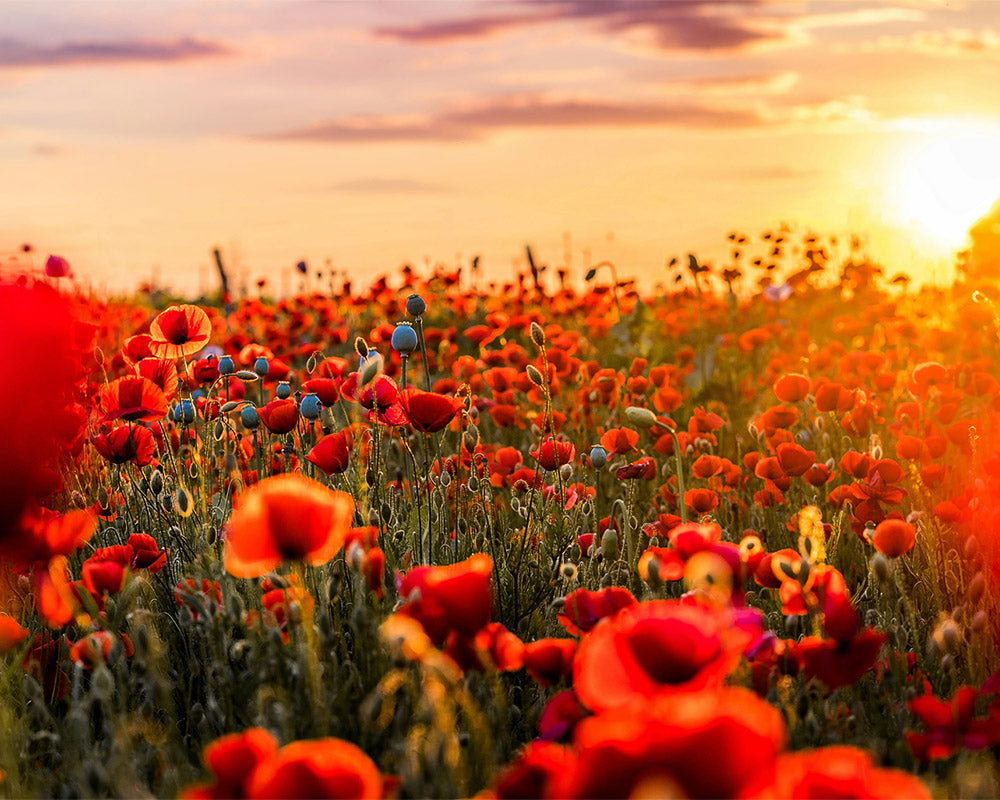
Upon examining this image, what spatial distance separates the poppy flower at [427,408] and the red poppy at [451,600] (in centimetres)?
66

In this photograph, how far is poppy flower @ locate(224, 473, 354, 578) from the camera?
1.53 metres

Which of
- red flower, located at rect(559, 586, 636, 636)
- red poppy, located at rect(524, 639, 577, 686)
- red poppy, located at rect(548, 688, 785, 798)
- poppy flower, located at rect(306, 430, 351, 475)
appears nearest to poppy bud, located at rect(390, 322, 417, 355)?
poppy flower, located at rect(306, 430, 351, 475)

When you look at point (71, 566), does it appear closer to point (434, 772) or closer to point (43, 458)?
point (43, 458)

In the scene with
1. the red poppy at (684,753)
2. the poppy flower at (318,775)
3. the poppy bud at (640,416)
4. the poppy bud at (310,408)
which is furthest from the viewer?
the poppy bud at (310,408)

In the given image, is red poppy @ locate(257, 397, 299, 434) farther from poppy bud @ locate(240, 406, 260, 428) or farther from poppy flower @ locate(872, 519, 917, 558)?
poppy flower @ locate(872, 519, 917, 558)

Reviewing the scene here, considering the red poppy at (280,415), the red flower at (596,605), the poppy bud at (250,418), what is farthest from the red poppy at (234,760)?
the poppy bud at (250,418)

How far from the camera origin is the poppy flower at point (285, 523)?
1532 millimetres

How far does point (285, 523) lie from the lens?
1.54 meters

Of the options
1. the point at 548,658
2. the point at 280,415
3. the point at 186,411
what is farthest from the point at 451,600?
the point at 186,411

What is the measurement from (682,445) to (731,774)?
2.80 m

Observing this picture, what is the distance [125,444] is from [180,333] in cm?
37

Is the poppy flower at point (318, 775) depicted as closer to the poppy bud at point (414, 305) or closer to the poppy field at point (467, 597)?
the poppy field at point (467, 597)

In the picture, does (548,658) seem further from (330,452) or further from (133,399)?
(133,399)

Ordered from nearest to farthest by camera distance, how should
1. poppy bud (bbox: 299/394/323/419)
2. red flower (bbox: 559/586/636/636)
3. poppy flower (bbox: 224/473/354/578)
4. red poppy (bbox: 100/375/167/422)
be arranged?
poppy flower (bbox: 224/473/354/578) < red flower (bbox: 559/586/636/636) < red poppy (bbox: 100/375/167/422) < poppy bud (bbox: 299/394/323/419)
